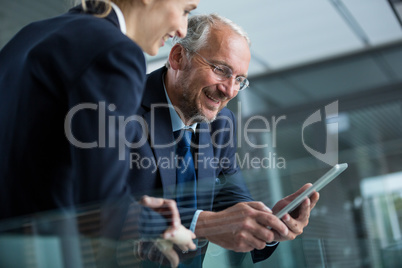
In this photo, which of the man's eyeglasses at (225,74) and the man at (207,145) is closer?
the man at (207,145)

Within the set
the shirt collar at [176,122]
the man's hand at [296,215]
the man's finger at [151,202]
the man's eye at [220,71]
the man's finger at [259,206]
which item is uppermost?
the man's eye at [220,71]

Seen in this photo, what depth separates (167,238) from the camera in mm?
846

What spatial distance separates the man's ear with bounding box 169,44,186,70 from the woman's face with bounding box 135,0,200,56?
0.84 metres

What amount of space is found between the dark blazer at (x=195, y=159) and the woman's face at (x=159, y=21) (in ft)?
0.90

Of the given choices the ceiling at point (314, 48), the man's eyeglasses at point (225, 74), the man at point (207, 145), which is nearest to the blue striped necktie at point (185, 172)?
the man at point (207, 145)

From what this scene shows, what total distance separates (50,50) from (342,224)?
338 centimetres

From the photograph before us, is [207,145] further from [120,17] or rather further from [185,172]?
[120,17]

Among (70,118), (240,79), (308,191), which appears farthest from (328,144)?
(70,118)

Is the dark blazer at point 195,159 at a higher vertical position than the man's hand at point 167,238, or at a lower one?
higher

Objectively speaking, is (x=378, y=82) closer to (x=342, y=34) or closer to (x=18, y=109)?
(x=342, y=34)

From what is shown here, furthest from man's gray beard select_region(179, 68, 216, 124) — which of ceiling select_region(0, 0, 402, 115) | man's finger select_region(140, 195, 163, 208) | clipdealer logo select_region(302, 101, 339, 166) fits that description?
ceiling select_region(0, 0, 402, 115)

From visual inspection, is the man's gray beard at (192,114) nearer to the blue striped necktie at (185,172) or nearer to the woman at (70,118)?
the blue striped necktie at (185,172)

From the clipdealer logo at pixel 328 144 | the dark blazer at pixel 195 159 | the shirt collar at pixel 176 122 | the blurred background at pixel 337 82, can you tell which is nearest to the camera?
the dark blazer at pixel 195 159

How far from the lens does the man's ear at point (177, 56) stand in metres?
1.82
